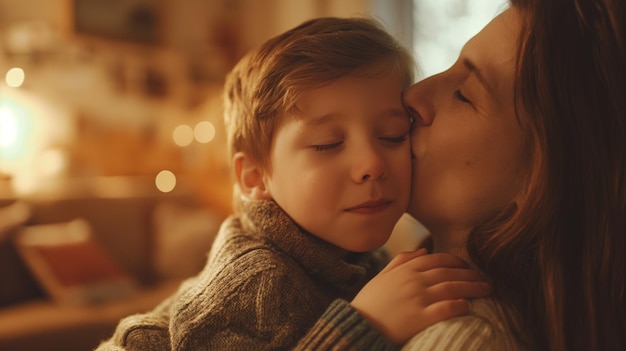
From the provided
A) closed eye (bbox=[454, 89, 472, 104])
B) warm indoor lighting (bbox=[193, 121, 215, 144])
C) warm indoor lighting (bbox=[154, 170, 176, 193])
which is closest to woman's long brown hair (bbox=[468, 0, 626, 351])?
closed eye (bbox=[454, 89, 472, 104])

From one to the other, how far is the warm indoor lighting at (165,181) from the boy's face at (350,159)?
399 cm

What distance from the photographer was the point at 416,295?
3.01 feet

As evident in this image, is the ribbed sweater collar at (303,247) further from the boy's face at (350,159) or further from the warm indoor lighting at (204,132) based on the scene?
the warm indoor lighting at (204,132)

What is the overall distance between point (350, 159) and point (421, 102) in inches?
6.2

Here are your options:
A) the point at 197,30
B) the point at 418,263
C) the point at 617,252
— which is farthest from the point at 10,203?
the point at 617,252

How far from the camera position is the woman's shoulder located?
32.9 inches

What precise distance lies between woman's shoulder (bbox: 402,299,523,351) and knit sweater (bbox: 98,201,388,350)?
225 millimetres

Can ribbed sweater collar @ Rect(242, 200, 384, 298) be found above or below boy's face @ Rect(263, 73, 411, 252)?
below

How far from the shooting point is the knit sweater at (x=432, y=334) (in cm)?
84

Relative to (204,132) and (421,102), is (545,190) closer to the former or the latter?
(421,102)

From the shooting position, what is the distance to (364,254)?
1.35 meters

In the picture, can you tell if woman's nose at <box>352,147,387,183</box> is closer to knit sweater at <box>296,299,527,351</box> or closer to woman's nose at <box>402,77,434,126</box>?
woman's nose at <box>402,77,434,126</box>

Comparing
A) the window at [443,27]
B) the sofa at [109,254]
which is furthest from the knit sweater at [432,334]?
the window at [443,27]

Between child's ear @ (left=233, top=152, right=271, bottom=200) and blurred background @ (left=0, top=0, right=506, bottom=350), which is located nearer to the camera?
child's ear @ (left=233, top=152, right=271, bottom=200)
